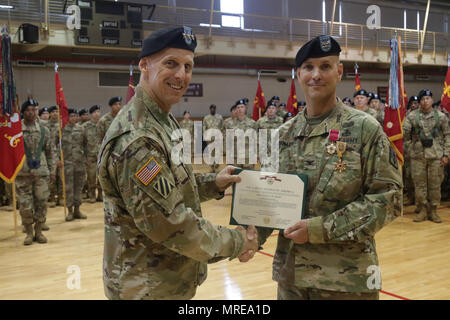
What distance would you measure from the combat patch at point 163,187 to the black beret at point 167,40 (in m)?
0.48

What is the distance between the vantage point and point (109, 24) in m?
11.0

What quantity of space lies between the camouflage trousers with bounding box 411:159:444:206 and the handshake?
5.06m

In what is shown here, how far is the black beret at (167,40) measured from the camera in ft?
4.93

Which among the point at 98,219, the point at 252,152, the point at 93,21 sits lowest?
the point at 98,219

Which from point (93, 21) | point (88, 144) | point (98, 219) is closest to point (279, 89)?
point (93, 21)

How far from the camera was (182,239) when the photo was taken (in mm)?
1383

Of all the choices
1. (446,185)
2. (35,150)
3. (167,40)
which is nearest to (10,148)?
(35,150)

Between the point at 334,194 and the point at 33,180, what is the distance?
4613 mm

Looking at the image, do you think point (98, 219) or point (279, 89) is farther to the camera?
point (279, 89)

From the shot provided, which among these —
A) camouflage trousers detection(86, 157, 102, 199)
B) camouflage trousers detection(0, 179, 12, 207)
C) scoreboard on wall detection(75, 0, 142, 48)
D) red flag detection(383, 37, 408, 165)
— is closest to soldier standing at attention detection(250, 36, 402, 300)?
red flag detection(383, 37, 408, 165)

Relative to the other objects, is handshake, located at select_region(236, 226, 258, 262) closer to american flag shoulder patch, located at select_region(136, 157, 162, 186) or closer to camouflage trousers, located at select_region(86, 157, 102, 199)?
american flag shoulder patch, located at select_region(136, 157, 162, 186)

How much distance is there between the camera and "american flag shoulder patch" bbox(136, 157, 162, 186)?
133 centimetres

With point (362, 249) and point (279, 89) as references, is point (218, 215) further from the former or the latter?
point (279, 89)
